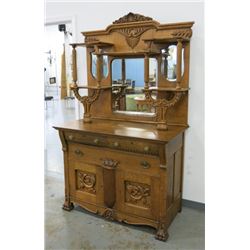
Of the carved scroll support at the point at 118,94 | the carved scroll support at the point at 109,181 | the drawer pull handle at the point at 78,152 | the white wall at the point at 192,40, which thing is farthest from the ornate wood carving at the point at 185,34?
the drawer pull handle at the point at 78,152

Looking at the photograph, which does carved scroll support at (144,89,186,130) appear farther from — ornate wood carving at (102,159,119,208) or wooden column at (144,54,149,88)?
ornate wood carving at (102,159,119,208)

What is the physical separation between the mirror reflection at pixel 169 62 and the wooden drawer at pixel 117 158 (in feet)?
2.54

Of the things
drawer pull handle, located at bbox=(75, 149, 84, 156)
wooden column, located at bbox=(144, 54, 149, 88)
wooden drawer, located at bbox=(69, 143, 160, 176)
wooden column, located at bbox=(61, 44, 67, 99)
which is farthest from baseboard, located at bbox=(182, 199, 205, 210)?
wooden column, located at bbox=(61, 44, 67, 99)

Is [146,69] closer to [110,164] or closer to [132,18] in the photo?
[132,18]

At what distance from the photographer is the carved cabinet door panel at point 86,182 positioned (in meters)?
2.43

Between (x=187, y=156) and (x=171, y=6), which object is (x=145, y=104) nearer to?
(x=187, y=156)

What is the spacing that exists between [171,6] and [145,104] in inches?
35.3

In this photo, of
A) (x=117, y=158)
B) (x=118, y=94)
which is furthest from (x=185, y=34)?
(x=117, y=158)

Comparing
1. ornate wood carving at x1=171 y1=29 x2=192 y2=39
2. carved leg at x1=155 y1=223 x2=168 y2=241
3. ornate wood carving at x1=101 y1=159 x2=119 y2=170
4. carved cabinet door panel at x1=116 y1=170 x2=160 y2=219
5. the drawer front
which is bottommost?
carved leg at x1=155 y1=223 x2=168 y2=241

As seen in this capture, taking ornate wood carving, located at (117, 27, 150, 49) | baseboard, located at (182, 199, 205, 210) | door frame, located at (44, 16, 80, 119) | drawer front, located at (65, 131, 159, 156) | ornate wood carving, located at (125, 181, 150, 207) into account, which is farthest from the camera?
door frame, located at (44, 16, 80, 119)

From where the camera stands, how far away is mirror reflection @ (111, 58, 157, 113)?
→ 2.52 m

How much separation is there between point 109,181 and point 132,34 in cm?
134

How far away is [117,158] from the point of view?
2279 millimetres
